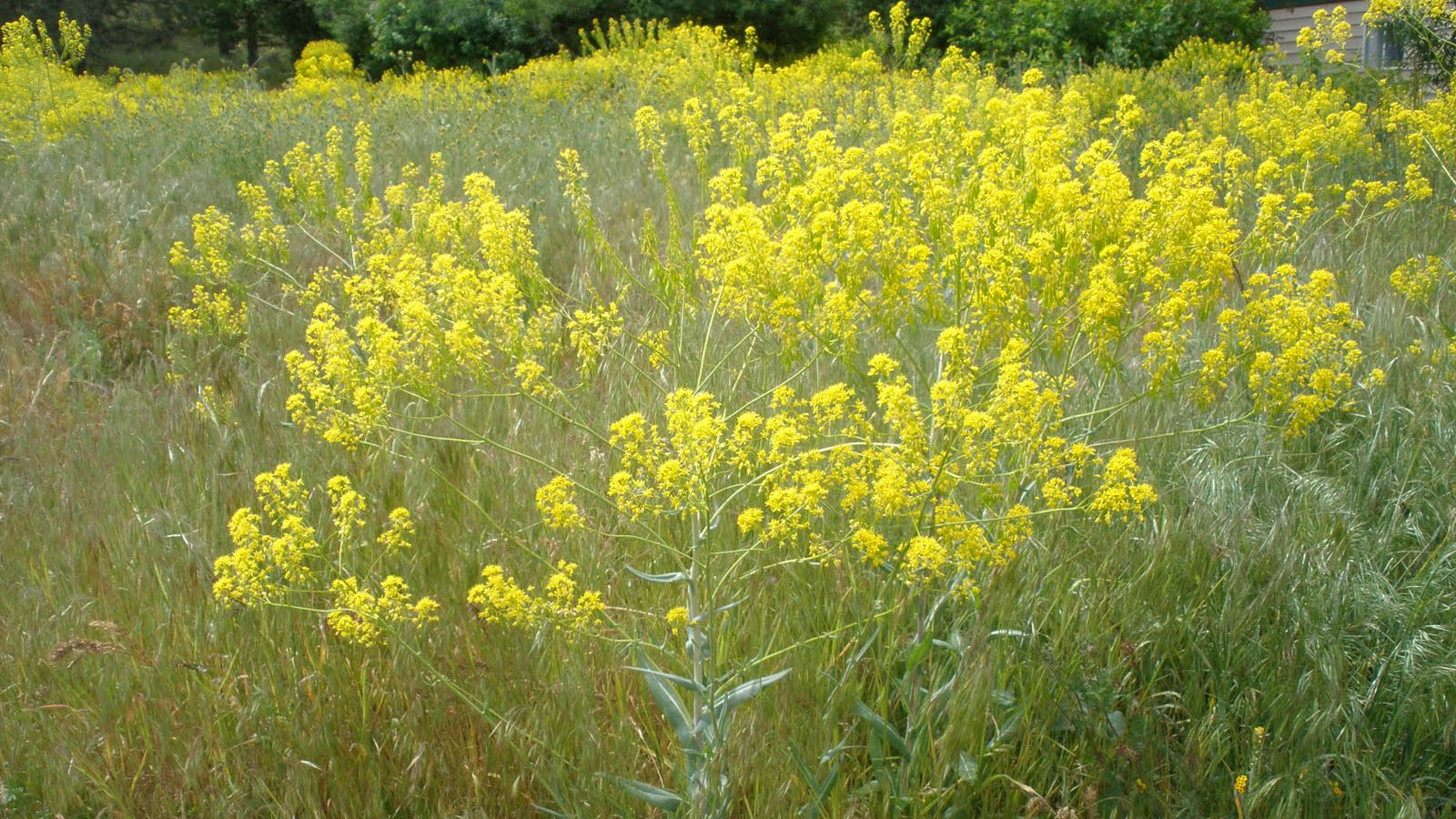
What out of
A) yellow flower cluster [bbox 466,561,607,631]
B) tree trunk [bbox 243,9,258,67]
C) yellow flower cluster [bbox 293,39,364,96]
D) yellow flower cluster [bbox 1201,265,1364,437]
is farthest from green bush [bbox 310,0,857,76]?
yellow flower cluster [bbox 466,561,607,631]

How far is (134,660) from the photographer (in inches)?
98.3

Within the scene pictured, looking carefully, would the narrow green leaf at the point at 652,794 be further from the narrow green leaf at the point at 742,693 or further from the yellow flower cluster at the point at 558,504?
the yellow flower cluster at the point at 558,504

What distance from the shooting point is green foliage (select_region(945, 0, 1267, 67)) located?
15.0 meters

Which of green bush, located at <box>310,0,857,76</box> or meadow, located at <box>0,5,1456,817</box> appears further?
green bush, located at <box>310,0,857,76</box>

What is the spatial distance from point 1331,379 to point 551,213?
446 centimetres

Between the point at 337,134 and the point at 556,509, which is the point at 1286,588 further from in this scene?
the point at 337,134

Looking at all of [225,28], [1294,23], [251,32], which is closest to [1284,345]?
[1294,23]

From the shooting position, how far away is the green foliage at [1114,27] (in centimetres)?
1503

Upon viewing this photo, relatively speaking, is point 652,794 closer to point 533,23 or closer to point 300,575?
point 300,575

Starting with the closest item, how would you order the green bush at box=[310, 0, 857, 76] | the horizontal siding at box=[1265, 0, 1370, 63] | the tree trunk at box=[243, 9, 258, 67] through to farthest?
the horizontal siding at box=[1265, 0, 1370, 63] → the green bush at box=[310, 0, 857, 76] → the tree trunk at box=[243, 9, 258, 67]

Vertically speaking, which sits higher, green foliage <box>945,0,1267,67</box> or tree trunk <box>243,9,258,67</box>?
tree trunk <box>243,9,258,67</box>

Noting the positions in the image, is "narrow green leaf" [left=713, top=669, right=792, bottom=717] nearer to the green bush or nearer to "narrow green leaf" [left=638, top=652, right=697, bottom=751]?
"narrow green leaf" [left=638, top=652, right=697, bottom=751]

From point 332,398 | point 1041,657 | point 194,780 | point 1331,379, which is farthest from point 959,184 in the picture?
point 194,780

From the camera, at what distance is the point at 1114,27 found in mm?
15461
